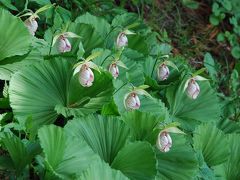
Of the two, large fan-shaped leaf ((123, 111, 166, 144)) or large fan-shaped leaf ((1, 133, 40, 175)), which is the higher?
large fan-shaped leaf ((1, 133, 40, 175))

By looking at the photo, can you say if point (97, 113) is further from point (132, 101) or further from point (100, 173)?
point (100, 173)

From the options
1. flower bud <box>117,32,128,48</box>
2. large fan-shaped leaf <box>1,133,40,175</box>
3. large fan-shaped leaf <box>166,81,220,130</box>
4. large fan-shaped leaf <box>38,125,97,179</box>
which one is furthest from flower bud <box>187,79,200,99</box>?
large fan-shaped leaf <box>1,133,40,175</box>

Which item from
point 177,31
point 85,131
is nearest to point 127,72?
point 85,131

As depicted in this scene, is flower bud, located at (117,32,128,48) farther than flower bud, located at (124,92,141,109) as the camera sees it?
Answer: Yes


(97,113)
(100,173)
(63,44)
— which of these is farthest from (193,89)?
(100,173)

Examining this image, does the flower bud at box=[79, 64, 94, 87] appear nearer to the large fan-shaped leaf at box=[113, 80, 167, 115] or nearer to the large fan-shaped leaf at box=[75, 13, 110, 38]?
the large fan-shaped leaf at box=[113, 80, 167, 115]
